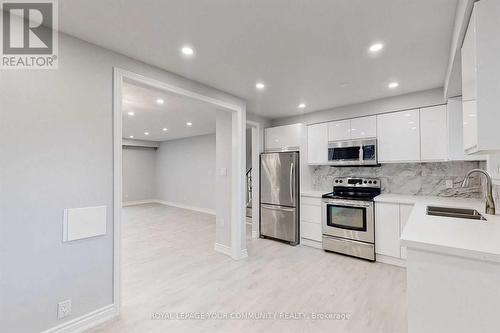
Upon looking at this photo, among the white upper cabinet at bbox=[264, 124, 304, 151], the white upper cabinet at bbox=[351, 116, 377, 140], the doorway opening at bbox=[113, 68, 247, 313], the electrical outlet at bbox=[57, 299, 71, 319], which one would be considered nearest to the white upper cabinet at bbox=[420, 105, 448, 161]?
the white upper cabinet at bbox=[351, 116, 377, 140]

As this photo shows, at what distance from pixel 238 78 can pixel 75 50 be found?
1.62m

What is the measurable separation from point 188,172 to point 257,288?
6.11m

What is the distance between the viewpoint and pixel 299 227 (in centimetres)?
425

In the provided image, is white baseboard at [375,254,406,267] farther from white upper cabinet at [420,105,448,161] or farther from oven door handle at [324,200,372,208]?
white upper cabinet at [420,105,448,161]

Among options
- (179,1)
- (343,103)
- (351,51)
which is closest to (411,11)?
(351,51)

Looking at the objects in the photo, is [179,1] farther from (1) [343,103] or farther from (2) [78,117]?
(1) [343,103]

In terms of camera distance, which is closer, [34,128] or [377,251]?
[34,128]

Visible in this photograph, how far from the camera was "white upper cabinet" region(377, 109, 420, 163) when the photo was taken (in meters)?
3.34

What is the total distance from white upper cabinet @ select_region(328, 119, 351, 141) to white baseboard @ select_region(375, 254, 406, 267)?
1.90 m

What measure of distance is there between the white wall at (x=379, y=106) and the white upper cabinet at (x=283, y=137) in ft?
1.14

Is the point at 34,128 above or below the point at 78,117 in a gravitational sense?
below

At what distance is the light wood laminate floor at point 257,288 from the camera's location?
2041 millimetres

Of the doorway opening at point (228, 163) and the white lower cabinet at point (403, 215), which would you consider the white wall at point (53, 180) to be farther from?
the white lower cabinet at point (403, 215)

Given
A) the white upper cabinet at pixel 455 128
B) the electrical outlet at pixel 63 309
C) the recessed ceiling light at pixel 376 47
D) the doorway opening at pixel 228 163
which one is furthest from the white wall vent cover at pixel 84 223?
the white upper cabinet at pixel 455 128
